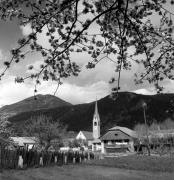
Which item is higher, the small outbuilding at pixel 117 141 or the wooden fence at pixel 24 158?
the small outbuilding at pixel 117 141

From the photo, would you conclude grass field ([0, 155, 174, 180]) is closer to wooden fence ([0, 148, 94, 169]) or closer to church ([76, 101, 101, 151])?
wooden fence ([0, 148, 94, 169])

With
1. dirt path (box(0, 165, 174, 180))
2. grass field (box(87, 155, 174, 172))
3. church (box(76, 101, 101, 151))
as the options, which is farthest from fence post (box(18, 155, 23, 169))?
church (box(76, 101, 101, 151))

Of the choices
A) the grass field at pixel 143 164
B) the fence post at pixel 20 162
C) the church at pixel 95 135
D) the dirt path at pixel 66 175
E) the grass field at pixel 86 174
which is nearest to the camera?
the dirt path at pixel 66 175

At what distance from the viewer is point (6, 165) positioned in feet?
73.3

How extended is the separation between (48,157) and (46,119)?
48.5 metres

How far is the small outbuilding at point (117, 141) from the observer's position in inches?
4245

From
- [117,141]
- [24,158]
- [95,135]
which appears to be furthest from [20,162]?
[95,135]

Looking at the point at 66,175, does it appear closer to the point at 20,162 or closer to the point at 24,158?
the point at 20,162

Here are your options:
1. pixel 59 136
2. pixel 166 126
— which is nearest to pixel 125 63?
pixel 59 136

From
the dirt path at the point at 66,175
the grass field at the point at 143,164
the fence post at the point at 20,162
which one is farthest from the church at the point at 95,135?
the dirt path at the point at 66,175

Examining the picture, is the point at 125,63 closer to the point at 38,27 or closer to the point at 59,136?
the point at 38,27

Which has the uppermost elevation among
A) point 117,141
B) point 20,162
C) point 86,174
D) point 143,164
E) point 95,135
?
point 95,135

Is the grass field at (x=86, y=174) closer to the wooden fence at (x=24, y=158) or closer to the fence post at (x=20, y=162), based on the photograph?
the fence post at (x=20, y=162)

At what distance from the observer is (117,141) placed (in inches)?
4441
